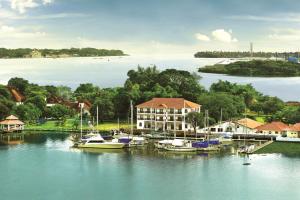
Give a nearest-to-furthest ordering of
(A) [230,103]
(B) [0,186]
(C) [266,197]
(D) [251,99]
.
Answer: (C) [266,197] → (B) [0,186] → (A) [230,103] → (D) [251,99]

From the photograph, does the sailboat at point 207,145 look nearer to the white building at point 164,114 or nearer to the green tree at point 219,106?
the white building at point 164,114

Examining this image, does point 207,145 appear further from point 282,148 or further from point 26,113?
point 26,113

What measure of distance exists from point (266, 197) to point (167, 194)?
4.31 meters

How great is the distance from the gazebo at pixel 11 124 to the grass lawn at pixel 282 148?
19.6m

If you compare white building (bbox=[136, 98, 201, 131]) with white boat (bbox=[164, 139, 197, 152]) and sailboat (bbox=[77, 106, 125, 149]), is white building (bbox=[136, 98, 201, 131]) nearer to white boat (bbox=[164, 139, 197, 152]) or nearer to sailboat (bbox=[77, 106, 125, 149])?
white boat (bbox=[164, 139, 197, 152])

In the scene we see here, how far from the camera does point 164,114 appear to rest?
40.9 meters

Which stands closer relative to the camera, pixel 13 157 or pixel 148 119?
pixel 13 157

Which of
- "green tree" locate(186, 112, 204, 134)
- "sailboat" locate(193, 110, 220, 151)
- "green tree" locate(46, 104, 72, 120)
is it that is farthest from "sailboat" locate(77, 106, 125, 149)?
"green tree" locate(46, 104, 72, 120)

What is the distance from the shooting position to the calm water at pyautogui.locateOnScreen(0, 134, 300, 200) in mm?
24125

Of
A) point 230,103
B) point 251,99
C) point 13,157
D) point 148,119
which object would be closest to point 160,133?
point 148,119

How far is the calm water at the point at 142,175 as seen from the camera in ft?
79.2

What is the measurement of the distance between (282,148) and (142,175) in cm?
1092

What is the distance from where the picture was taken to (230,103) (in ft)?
140

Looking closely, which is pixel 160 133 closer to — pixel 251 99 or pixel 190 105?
pixel 190 105
